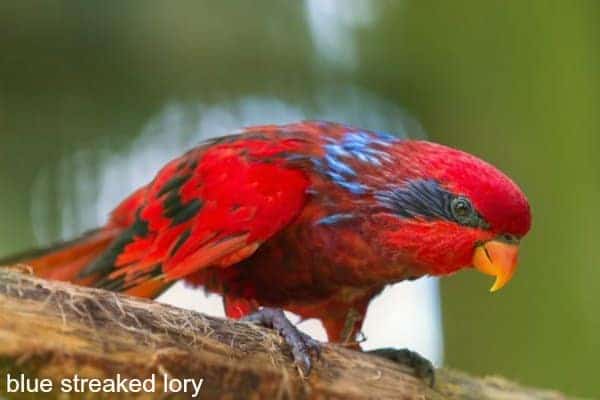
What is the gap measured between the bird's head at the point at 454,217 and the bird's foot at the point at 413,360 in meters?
0.19

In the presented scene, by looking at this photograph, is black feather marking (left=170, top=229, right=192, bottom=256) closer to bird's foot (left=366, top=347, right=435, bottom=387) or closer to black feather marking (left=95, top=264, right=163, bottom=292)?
black feather marking (left=95, top=264, right=163, bottom=292)

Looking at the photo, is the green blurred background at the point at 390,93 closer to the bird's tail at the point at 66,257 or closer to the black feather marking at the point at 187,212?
the bird's tail at the point at 66,257

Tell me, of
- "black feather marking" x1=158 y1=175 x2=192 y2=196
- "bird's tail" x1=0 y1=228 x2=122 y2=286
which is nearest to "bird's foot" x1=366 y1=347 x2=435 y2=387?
"black feather marking" x1=158 y1=175 x2=192 y2=196

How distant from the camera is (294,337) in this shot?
1.64m

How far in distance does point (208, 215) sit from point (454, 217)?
0.57 metres

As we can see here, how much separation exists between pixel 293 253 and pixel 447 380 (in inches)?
17.8

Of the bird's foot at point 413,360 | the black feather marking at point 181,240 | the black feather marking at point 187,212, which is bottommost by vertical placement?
the bird's foot at point 413,360

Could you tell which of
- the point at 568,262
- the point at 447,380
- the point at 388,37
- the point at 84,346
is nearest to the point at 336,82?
the point at 388,37

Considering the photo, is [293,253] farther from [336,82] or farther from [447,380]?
[336,82]

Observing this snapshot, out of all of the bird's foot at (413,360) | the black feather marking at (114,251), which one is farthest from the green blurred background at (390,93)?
the bird's foot at (413,360)

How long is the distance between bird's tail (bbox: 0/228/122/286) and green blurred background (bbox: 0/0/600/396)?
17.5 inches

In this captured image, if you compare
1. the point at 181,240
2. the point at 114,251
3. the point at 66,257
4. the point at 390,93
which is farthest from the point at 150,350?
the point at 390,93

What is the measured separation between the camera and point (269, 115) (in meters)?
3.07

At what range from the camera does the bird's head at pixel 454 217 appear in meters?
1.86
